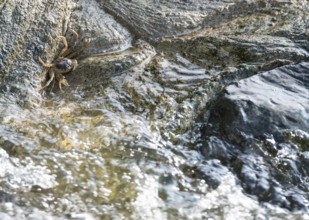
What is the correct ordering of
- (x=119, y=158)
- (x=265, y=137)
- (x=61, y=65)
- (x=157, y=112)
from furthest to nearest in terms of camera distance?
(x=61, y=65) < (x=157, y=112) < (x=265, y=137) < (x=119, y=158)

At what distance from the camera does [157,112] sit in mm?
4043

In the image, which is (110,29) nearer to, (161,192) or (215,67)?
(215,67)

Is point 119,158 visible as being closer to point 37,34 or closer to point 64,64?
point 64,64

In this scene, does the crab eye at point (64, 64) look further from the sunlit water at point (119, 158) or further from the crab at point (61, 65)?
the sunlit water at point (119, 158)

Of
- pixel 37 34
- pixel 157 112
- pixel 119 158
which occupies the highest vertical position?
pixel 37 34

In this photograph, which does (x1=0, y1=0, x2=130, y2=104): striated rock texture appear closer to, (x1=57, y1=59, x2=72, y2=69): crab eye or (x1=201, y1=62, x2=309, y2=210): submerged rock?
(x1=57, y1=59, x2=72, y2=69): crab eye

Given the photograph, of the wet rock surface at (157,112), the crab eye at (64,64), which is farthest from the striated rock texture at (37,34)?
the crab eye at (64,64)

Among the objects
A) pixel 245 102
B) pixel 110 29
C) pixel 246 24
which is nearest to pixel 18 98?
pixel 110 29

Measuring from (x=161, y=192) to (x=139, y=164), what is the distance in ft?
0.89

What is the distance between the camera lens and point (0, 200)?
10.4ft

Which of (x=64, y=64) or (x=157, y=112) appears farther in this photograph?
(x=64, y=64)

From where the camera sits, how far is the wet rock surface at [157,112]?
3.36 meters

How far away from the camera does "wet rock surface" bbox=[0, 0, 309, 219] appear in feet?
11.0

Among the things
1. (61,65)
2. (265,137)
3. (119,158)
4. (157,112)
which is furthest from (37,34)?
(265,137)
